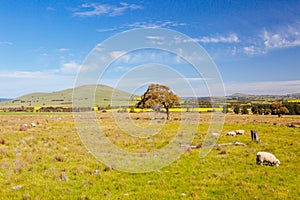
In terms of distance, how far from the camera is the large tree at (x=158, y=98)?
47787 millimetres

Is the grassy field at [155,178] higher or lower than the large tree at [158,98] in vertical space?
lower

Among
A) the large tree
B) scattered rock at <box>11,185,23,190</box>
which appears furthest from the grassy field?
the large tree

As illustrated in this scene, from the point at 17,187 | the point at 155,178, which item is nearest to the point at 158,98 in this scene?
the point at 155,178

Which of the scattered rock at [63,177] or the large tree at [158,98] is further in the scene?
the large tree at [158,98]

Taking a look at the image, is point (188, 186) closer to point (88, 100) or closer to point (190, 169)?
point (190, 169)

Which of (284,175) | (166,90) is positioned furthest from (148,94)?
(284,175)

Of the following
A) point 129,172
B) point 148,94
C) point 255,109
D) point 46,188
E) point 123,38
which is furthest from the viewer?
point 255,109

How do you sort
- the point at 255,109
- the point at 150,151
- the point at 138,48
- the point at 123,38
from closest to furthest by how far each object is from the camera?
the point at 123,38 → the point at 138,48 → the point at 150,151 → the point at 255,109

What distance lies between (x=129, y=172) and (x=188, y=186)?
11.6 feet

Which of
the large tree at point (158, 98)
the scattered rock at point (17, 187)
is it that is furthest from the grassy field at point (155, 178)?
the large tree at point (158, 98)

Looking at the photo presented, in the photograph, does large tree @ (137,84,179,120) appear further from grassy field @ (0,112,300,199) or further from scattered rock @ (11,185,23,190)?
scattered rock @ (11,185,23,190)

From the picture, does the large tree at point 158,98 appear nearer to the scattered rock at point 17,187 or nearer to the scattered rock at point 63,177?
the scattered rock at point 63,177

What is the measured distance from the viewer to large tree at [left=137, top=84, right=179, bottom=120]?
4779cm

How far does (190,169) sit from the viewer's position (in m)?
13.5
